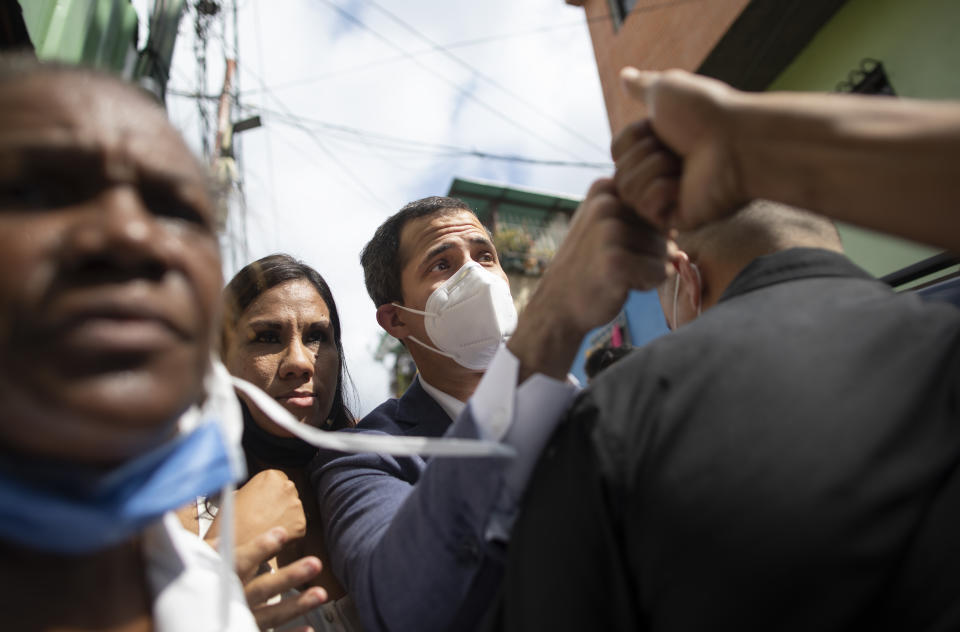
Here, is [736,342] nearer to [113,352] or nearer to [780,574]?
[780,574]

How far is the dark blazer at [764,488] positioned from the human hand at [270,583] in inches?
20.7

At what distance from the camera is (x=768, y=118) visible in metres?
0.78

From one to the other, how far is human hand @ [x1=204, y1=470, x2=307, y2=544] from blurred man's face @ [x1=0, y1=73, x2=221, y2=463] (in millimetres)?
716

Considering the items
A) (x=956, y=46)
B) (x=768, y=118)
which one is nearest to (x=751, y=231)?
(x=768, y=118)

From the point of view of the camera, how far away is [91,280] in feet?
2.14

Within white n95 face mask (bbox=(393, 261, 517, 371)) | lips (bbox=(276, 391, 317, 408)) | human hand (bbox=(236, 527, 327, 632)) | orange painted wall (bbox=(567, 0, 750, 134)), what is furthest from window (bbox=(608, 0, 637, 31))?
human hand (bbox=(236, 527, 327, 632))

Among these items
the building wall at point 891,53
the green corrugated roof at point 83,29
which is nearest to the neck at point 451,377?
the green corrugated roof at point 83,29

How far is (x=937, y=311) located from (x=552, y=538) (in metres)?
0.84

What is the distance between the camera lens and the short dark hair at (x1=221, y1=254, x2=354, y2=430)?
2035mm

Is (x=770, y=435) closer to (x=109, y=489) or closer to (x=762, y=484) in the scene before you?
(x=762, y=484)

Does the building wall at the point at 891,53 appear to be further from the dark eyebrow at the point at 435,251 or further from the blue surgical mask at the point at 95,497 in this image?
the blue surgical mask at the point at 95,497

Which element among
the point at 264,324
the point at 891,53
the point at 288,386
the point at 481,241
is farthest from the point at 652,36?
the point at 288,386

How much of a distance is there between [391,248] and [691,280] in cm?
144

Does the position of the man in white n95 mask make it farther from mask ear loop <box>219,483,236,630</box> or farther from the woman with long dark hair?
mask ear loop <box>219,483,236,630</box>
